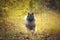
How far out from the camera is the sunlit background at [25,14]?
9.11 ft

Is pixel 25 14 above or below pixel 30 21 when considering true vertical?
above

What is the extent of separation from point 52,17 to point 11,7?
677 mm

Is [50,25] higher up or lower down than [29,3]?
lower down

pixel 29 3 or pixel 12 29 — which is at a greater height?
pixel 29 3

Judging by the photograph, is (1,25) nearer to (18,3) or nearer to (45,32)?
(18,3)

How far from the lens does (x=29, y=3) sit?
2.81 meters

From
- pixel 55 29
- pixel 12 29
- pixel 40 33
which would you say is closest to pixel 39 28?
pixel 40 33

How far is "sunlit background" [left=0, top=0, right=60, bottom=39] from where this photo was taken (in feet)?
9.11

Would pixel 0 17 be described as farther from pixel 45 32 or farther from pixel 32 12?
pixel 45 32

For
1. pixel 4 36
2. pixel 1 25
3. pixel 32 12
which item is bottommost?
pixel 4 36

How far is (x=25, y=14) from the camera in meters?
2.80

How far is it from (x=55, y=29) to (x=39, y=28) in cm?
26

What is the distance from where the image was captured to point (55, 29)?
2816mm

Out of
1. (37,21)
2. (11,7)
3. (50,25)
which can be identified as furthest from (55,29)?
(11,7)
